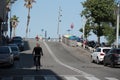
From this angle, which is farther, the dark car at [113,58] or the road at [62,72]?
the dark car at [113,58]

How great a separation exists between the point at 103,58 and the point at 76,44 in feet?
119

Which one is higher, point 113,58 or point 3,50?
point 3,50

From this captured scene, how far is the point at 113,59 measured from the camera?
121 feet

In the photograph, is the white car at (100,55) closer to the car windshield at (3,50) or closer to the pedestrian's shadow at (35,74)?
the car windshield at (3,50)

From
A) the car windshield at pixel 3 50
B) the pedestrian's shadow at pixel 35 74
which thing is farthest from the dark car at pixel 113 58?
the pedestrian's shadow at pixel 35 74

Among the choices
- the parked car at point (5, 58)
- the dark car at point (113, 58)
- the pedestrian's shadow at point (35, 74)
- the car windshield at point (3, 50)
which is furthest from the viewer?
the car windshield at point (3, 50)

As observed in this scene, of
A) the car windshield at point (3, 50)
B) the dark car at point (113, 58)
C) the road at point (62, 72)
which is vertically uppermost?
the car windshield at point (3, 50)

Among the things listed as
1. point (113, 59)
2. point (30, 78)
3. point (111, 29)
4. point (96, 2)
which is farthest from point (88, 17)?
point (30, 78)

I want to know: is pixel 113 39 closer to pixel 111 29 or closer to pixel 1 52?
pixel 111 29

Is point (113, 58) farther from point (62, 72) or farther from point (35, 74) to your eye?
point (35, 74)

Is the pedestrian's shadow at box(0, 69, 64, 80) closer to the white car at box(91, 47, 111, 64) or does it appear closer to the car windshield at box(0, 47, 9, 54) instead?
the car windshield at box(0, 47, 9, 54)

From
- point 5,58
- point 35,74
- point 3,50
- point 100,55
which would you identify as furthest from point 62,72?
point 100,55

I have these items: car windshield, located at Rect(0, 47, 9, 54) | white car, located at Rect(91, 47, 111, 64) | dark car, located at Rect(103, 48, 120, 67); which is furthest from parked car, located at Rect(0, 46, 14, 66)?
white car, located at Rect(91, 47, 111, 64)

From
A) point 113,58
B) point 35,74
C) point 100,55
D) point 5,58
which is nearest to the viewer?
point 35,74
